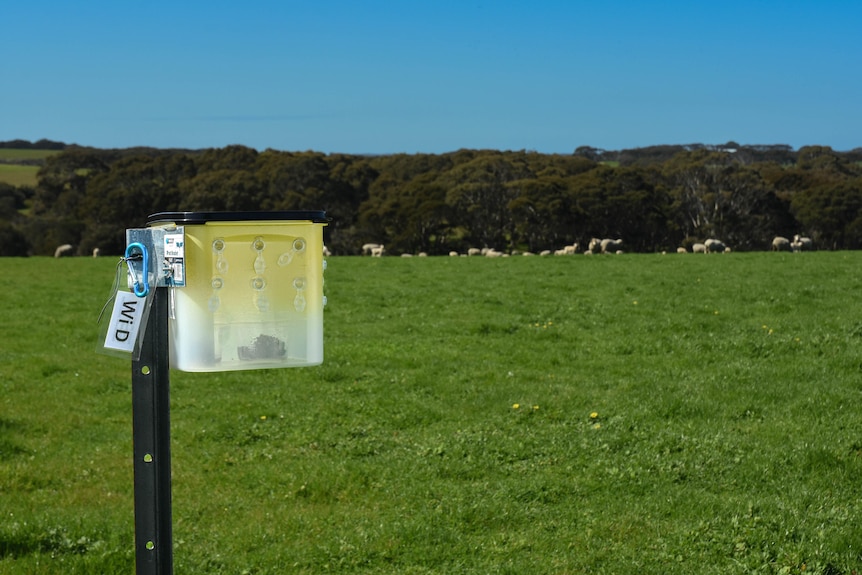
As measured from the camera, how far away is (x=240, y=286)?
3885mm

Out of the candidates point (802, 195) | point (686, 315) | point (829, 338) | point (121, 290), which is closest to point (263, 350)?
point (121, 290)

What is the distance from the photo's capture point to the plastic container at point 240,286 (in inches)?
150

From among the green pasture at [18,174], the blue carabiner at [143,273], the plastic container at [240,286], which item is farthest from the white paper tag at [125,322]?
the green pasture at [18,174]

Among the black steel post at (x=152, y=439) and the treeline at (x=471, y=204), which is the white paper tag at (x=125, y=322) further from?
the treeline at (x=471, y=204)

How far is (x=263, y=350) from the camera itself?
393 centimetres

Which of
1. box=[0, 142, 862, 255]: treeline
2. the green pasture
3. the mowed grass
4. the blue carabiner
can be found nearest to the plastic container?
the blue carabiner

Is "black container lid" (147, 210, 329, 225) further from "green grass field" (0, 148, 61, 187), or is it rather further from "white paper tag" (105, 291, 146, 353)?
"green grass field" (0, 148, 61, 187)

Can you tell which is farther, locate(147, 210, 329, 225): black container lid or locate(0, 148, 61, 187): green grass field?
locate(0, 148, 61, 187): green grass field

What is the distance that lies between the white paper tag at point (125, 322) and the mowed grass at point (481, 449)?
3.45 metres

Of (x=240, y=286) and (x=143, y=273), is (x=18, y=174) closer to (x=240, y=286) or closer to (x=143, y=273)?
(x=143, y=273)

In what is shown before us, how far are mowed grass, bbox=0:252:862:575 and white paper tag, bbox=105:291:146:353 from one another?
3449 millimetres

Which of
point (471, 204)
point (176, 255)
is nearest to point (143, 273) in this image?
point (176, 255)

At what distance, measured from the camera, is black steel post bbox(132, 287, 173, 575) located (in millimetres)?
3861

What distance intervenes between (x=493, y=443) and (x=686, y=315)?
9216mm
